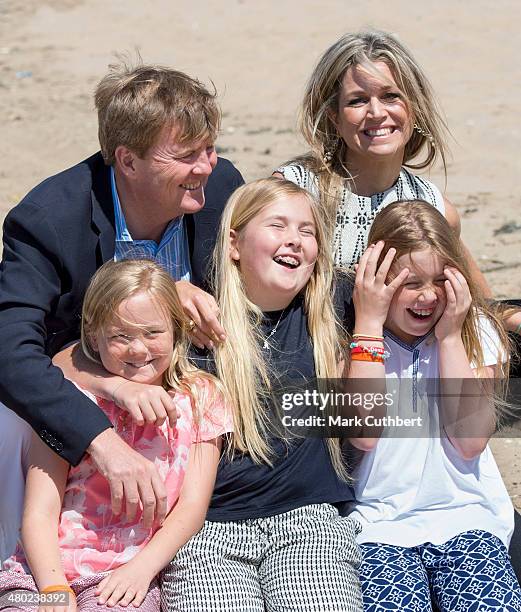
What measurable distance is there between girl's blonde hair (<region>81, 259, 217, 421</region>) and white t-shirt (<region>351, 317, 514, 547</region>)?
0.62 meters

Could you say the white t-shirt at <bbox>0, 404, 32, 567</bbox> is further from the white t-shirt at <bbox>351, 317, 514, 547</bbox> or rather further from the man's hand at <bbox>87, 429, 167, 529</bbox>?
the white t-shirt at <bbox>351, 317, 514, 547</bbox>

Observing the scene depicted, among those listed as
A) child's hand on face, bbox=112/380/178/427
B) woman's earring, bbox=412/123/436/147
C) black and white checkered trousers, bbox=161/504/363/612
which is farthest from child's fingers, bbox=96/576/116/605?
woman's earring, bbox=412/123/436/147

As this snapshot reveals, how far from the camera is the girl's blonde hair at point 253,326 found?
3.20 m

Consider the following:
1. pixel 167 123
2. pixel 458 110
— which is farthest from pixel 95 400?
pixel 458 110

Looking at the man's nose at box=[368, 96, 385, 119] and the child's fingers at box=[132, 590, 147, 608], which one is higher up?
the man's nose at box=[368, 96, 385, 119]

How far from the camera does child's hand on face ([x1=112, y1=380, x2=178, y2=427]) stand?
2988mm

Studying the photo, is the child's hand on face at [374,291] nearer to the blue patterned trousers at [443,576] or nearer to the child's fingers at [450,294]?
the child's fingers at [450,294]

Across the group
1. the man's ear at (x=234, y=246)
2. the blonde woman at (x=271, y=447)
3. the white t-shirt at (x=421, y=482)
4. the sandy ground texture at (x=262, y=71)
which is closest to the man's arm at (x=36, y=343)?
the blonde woman at (x=271, y=447)

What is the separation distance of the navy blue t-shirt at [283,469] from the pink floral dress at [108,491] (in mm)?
134

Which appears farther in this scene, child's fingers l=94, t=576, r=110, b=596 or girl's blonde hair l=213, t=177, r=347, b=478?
girl's blonde hair l=213, t=177, r=347, b=478

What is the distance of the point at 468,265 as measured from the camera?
355cm

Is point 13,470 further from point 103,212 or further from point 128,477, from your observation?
point 103,212

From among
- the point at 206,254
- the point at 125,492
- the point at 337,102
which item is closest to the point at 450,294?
the point at 206,254

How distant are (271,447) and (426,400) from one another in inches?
21.7
